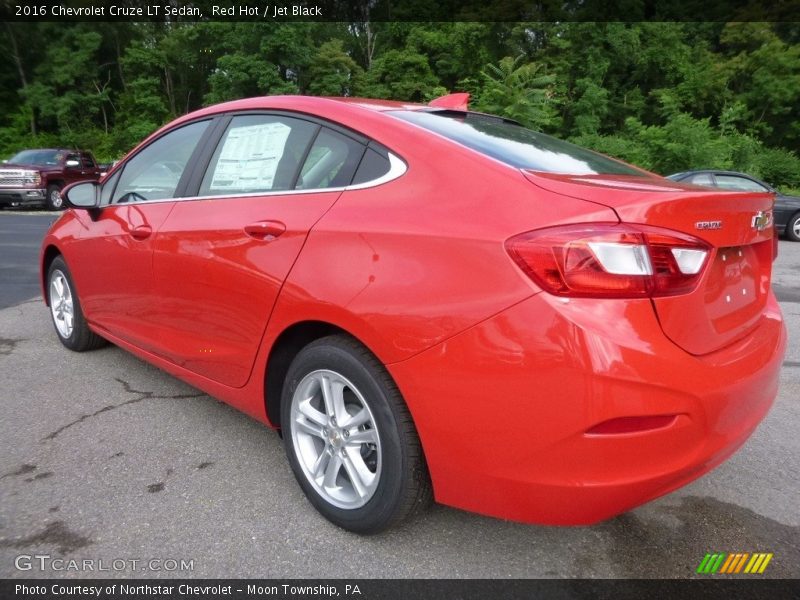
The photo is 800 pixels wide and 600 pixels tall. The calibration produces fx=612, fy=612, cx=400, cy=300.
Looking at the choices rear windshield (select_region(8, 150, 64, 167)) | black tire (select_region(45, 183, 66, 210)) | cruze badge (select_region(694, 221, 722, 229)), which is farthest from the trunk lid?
rear windshield (select_region(8, 150, 64, 167))

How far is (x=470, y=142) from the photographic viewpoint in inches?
88.0

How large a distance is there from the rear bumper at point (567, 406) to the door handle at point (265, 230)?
80 centimetres

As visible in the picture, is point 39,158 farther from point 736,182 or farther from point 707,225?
point 707,225

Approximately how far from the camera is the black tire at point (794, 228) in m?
12.4

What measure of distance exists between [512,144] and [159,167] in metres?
2.03

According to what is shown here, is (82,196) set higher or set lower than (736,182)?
higher

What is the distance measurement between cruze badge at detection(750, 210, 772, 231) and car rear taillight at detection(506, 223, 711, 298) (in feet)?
1.79

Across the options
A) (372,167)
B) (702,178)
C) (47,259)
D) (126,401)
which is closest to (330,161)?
(372,167)

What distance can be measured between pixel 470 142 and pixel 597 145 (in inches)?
979

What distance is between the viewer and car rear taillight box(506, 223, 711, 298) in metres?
1.68

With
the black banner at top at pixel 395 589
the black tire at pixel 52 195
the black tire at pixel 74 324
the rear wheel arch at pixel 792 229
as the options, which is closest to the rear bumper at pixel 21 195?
the black tire at pixel 52 195

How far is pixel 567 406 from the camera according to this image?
165 cm

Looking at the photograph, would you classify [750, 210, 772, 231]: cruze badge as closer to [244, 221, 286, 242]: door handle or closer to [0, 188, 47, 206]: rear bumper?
[244, 221, 286, 242]: door handle

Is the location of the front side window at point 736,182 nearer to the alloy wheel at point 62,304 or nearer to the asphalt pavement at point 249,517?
the asphalt pavement at point 249,517
